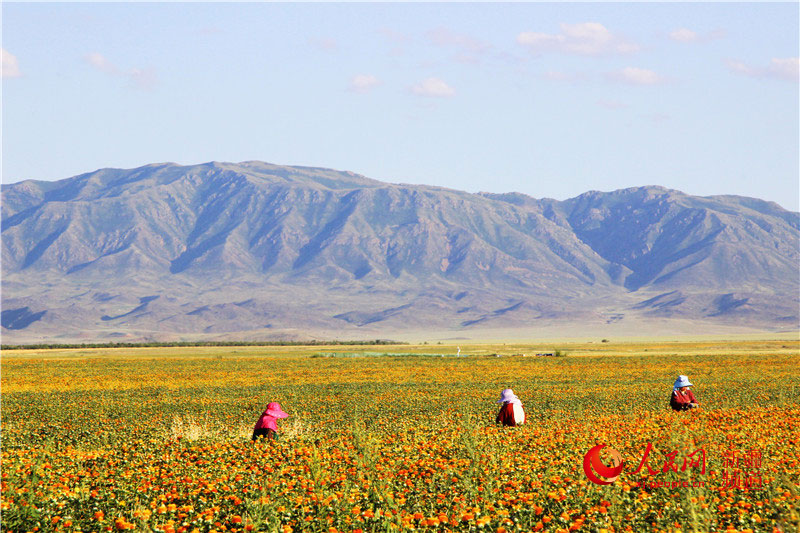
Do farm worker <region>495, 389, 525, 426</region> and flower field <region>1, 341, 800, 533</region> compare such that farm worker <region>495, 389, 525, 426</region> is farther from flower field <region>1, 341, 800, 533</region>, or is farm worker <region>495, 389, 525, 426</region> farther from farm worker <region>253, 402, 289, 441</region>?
farm worker <region>253, 402, 289, 441</region>

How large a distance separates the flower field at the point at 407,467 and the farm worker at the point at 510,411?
0.58 m

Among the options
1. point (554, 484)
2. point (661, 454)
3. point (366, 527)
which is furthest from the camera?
point (661, 454)


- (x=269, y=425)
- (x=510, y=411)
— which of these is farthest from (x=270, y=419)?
(x=510, y=411)

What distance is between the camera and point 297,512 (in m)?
11.7

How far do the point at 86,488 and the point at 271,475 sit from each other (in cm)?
269

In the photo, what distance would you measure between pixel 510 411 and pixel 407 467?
322 inches

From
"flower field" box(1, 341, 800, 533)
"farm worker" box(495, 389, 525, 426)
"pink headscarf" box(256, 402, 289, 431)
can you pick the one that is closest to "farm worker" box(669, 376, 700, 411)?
"flower field" box(1, 341, 800, 533)

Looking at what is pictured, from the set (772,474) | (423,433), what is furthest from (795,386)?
(772,474)

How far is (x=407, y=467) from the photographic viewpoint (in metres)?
14.9

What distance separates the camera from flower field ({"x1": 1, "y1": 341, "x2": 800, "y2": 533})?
11266mm

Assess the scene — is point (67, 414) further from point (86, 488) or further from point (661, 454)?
point (661, 454)

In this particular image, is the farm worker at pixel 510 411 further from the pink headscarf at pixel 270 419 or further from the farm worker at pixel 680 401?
the pink headscarf at pixel 270 419

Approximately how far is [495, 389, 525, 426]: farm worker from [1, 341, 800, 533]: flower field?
0.58 m

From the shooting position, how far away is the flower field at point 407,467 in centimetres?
1127
